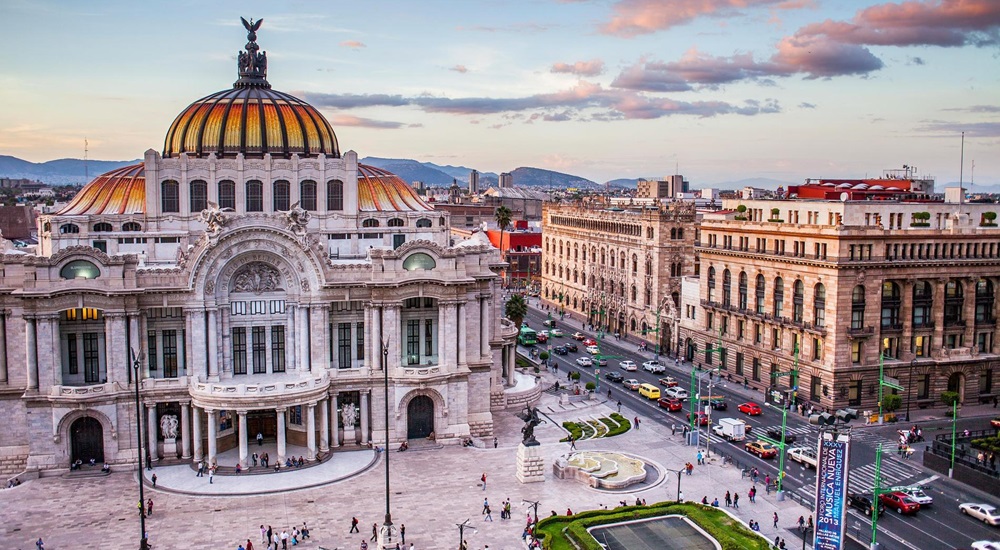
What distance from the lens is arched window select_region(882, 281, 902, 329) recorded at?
91.8m

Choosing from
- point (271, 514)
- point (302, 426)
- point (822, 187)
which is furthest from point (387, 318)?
point (822, 187)

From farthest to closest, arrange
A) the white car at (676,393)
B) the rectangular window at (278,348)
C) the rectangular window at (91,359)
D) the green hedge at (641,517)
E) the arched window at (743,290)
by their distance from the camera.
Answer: the arched window at (743,290) < the white car at (676,393) < the rectangular window at (278,348) < the rectangular window at (91,359) < the green hedge at (641,517)

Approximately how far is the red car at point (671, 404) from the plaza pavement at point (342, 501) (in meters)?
12.9

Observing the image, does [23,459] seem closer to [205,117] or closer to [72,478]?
[72,478]

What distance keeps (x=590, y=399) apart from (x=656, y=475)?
2474 cm

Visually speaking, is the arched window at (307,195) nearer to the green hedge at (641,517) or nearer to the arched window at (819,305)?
the green hedge at (641,517)

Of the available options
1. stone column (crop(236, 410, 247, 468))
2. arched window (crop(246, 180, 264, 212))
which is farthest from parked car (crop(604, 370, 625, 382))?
stone column (crop(236, 410, 247, 468))

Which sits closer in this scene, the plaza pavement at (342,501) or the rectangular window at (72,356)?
the plaza pavement at (342,501)

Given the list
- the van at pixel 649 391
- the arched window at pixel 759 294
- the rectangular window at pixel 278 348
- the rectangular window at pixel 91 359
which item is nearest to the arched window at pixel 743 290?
the arched window at pixel 759 294

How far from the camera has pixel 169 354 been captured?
73688mm

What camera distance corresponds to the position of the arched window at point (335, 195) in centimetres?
8906

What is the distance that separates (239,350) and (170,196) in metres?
19.5

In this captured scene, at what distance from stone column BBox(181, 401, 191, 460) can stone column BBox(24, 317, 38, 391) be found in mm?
11364

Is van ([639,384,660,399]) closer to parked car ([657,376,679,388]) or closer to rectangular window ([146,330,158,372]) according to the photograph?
parked car ([657,376,679,388])
